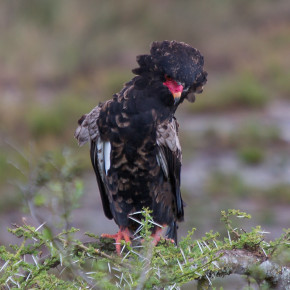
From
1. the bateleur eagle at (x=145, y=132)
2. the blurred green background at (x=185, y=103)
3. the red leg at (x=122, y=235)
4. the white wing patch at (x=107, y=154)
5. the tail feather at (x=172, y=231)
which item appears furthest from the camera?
the blurred green background at (x=185, y=103)

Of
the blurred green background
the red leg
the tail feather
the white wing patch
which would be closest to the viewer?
the red leg

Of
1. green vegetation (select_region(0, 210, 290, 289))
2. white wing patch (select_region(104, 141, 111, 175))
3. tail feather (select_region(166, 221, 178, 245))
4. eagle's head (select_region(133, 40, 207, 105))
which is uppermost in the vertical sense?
eagle's head (select_region(133, 40, 207, 105))

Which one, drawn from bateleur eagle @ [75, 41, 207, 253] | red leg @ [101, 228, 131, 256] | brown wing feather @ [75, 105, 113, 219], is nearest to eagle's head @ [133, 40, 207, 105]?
bateleur eagle @ [75, 41, 207, 253]

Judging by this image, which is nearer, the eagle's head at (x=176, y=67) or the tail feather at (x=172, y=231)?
the eagle's head at (x=176, y=67)

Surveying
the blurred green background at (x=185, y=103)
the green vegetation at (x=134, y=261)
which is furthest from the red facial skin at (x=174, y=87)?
the blurred green background at (x=185, y=103)

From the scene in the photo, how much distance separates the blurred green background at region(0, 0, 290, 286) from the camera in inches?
330

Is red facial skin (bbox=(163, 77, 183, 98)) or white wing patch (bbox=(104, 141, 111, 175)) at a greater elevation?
red facial skin (bbox=(163, 77, 183, 98))

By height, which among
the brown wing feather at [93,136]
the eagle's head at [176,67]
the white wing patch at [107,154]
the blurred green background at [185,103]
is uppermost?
the blurred green background at [185,103]

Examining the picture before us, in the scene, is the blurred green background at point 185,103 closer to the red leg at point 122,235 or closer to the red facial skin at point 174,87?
the red leg at point 122,235

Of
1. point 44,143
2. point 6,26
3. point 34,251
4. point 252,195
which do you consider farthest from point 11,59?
point 34,251

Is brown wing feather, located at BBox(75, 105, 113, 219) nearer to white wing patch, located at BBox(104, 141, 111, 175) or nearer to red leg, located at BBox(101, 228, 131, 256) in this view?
white wing patch, located at BBox(104, 141, 111, 175)

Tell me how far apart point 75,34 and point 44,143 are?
16.6 feet

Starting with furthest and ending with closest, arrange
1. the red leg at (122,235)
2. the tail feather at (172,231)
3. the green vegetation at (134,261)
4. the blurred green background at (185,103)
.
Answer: the blurred green background at (185,103), the tail feather at (172,231), the red leg at (122,235), the green vegetation at (134,261)

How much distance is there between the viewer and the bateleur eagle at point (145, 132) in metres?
3.76
